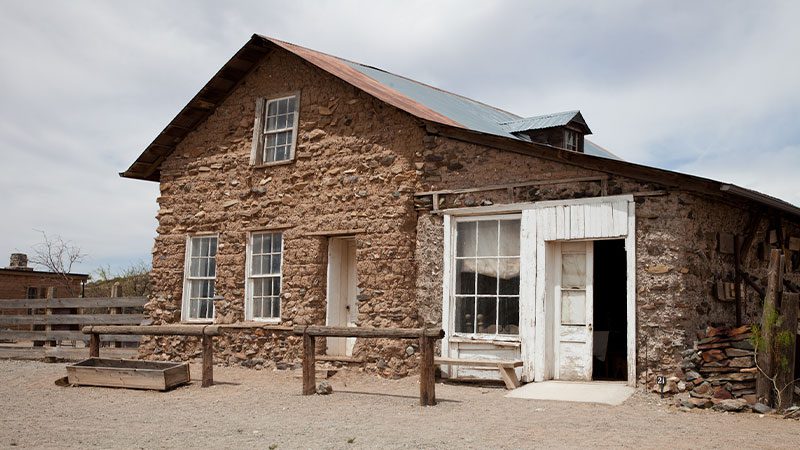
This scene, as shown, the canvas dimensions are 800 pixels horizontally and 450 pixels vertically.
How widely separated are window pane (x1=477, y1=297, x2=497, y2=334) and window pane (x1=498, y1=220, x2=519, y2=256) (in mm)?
717

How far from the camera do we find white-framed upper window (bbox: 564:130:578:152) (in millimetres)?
16609

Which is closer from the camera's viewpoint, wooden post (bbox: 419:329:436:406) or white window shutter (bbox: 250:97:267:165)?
wooden post (bbox: 419:329:436:406)

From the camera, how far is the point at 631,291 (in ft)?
35.3

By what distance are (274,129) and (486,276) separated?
16.5 feet

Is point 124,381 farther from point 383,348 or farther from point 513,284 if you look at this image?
point 513,284

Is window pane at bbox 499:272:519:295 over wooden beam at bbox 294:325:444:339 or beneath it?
over

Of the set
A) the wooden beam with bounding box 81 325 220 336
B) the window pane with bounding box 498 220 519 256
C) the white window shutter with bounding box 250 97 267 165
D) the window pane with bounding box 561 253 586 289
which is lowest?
the wooden beam with bounding box 81 325 220 336

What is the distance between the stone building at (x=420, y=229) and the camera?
1088cm

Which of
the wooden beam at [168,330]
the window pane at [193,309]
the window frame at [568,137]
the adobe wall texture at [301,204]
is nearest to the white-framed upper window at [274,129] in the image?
the adobe wall texture at [301,204]

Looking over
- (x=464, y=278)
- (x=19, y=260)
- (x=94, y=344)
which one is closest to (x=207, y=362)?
(x=94, y=344)

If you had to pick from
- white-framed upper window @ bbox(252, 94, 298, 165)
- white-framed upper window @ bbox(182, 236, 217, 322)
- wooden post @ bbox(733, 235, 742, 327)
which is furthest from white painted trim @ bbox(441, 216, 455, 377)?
white-framed upper window @ bbox(182, 236, 217, 322)

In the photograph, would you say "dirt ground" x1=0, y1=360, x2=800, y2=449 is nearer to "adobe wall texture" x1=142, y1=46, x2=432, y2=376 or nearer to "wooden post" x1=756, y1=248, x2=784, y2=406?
"wooden post" x1=756, y1=248, x2=784, y2=406

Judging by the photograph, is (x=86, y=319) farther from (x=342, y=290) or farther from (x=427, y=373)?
(x=427, y=373)

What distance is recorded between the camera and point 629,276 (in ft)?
35.4
